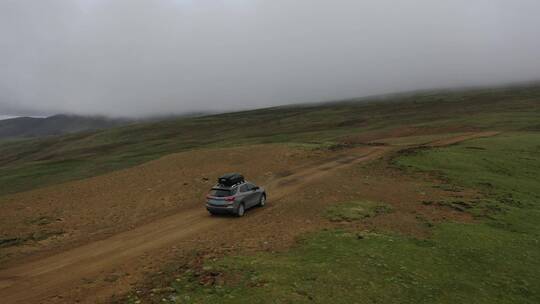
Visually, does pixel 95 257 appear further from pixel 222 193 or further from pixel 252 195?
pixel 252 195

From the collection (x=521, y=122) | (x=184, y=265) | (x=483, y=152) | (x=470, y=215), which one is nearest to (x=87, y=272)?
(x=184, y=265)

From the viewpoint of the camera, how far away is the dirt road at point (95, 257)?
1619cm

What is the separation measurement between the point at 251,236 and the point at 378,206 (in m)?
9.41

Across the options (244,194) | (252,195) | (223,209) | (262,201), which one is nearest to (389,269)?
(223,209)

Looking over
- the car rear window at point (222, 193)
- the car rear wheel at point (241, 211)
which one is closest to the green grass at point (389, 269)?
the car rear wheel at point (241, 211)

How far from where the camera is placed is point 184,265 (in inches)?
685

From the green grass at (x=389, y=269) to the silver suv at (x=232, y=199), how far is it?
17.7 ft

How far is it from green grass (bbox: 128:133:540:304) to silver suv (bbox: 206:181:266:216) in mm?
5406

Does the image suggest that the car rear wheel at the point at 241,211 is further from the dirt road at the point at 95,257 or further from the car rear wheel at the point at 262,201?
the car rear wheel at the point at 262,201

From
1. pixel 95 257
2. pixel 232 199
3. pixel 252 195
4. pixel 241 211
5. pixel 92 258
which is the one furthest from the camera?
pixel 252 195

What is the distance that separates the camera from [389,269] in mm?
17219

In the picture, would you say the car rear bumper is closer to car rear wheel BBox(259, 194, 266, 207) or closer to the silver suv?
the silver suv

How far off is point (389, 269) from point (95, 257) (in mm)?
12699

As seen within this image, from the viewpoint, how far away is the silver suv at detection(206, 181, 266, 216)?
88.3 ft
